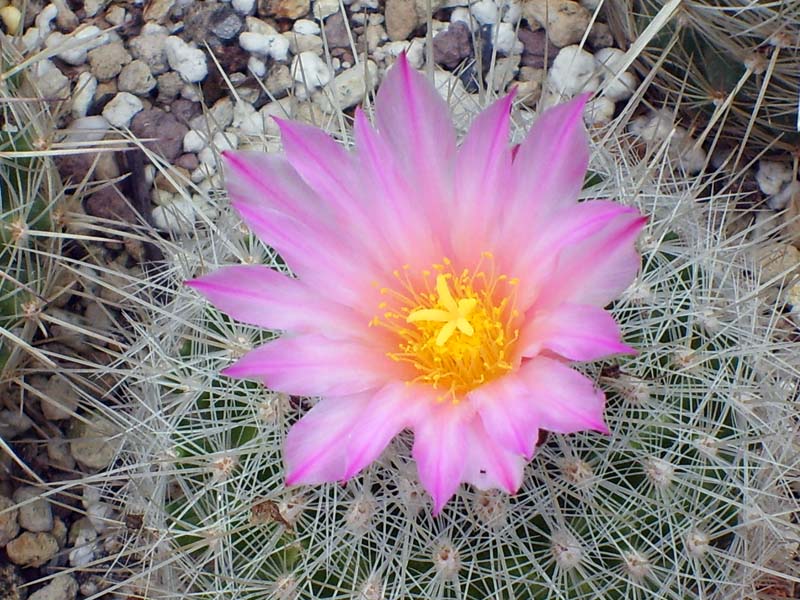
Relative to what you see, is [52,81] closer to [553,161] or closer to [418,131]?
[418,131]

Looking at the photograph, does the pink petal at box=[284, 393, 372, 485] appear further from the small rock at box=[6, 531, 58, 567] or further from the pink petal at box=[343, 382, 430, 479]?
the small rock at box=[6, 531, 58, 567]

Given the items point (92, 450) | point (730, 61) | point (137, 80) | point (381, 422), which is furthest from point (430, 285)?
point (137, 80)

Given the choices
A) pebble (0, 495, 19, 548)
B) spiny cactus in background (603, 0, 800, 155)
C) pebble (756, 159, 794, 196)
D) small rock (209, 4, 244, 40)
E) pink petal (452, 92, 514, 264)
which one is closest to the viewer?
pink petal (452, 92, 514, 264)

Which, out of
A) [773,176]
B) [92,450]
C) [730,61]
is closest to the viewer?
[730,61]

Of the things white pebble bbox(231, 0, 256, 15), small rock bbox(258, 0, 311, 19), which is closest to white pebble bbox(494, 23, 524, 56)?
small rock bbox(258, 0, 311, 19)

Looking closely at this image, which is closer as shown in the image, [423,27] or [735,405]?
[735,405]

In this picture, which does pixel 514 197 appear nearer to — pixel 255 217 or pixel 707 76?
pixel 255 217

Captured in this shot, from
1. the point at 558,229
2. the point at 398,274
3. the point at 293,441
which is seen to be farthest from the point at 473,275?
the point at 293,441
